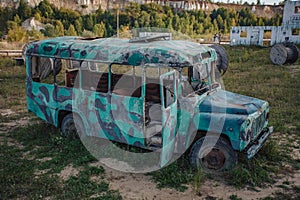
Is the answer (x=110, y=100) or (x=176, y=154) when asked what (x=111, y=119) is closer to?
(x=110, y=100)

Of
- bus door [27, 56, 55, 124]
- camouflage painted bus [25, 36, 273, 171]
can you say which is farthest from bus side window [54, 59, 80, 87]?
bus door [27, 56, 55, 124]

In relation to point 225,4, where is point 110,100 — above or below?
below

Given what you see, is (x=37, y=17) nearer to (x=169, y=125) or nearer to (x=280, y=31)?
(x=280, y=31)

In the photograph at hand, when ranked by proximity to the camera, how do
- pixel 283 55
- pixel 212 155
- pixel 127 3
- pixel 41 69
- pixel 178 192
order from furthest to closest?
pixel 127 3 → pixel 283 55 → pixel 41 69 → pixel 212 155 → pixel 178 192

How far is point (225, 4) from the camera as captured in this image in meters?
122

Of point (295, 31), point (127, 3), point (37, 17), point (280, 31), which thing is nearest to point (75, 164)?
point (280, 31)

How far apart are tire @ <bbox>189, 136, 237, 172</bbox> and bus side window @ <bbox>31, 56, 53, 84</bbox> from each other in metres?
Result: 4.18

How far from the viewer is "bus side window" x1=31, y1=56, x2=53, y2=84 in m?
7.75

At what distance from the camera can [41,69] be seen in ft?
25.9

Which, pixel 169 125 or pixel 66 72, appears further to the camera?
pixel 66 72

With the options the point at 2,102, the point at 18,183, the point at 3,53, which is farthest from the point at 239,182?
the point at 3,53

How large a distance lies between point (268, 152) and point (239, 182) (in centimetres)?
152

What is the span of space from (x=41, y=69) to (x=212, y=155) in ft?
16.0

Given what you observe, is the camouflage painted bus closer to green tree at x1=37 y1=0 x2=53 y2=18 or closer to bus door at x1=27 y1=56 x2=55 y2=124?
bus door at x1=27 y1=56 x2=55 y2=124
